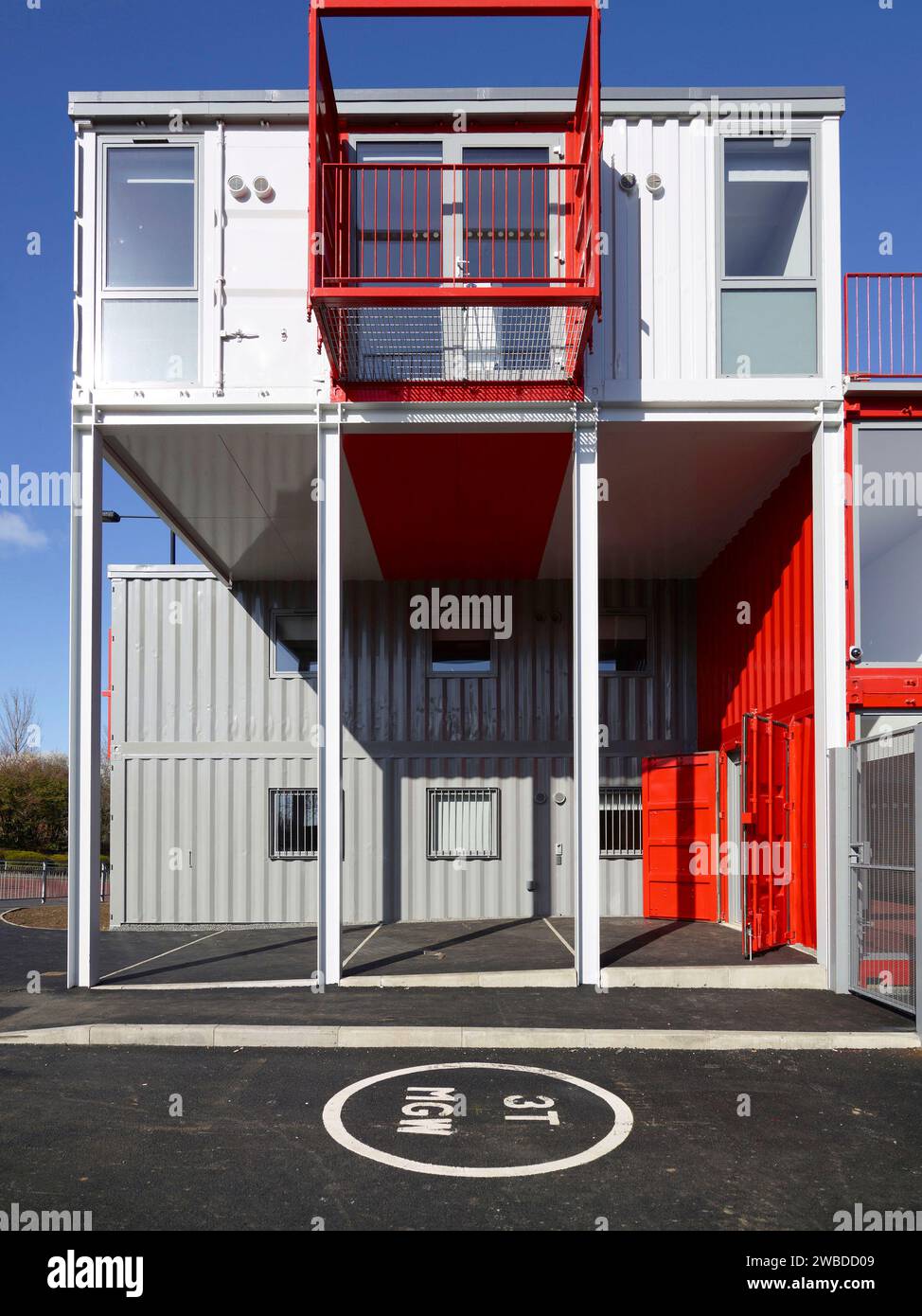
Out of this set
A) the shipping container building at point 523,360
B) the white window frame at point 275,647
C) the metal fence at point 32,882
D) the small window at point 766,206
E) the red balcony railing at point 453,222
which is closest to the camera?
the shipping container building at point 523,360

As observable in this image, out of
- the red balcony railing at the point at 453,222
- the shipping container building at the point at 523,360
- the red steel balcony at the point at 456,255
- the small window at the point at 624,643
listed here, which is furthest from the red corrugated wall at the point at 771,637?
the red balcony railing at the point at 453,222

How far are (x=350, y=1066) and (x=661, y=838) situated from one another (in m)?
8.06

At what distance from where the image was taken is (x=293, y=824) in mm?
14688

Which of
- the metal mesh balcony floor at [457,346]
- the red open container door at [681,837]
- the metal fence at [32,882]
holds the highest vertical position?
the metal mesh balcony floor at [457,346]

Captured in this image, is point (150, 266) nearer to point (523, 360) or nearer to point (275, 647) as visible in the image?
point (523, 360)

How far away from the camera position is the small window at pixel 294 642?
15.0 metres

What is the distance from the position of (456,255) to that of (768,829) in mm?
6448

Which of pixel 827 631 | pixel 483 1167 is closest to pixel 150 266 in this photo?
pixel 827 631

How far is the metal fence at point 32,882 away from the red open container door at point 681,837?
1882 cm

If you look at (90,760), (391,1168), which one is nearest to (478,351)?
(90,760)

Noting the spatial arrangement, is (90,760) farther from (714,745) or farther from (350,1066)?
(714,745)

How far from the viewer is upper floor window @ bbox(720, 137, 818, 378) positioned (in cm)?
954

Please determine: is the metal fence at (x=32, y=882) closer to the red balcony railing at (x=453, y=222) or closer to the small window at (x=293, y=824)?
the small window at (x=293, y=824)

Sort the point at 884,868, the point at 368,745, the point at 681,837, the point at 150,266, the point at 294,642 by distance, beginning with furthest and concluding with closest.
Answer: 1. the point at 294,642
2. the point at 368,745
3. the point at 681,837
4. the point at 150,266
5. the point at 884,868
